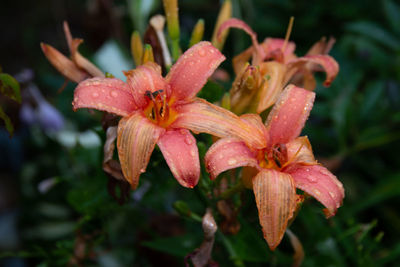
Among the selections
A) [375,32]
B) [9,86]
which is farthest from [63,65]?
[375,32]

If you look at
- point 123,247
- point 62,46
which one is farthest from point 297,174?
point 62,46

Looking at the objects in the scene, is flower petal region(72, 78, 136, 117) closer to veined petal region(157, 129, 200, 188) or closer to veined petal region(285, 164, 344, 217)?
veined petal region(157, 129, 200, 188)

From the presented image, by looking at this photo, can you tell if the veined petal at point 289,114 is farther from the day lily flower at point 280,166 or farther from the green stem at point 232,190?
the green stem at point 232,190

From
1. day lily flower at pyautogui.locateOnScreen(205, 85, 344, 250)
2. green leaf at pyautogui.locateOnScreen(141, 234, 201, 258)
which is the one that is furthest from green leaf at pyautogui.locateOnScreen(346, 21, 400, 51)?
green leaf at pyautogui.locateOnScreen(141, 234, 201, 258)

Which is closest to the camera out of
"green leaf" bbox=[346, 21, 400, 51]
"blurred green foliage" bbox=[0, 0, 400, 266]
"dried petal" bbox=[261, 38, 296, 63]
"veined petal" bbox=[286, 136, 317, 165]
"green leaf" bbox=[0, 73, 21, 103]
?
"veined petal" bbox=[286, 136, 317, 165]

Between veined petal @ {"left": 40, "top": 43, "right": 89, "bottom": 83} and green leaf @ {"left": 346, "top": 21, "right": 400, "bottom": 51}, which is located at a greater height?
veined petal @ {"left": 40, "top": 43, "right": 89, "bottom": 83}

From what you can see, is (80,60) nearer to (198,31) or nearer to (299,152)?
(198,31)

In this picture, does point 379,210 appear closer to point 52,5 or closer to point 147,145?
point 147,145

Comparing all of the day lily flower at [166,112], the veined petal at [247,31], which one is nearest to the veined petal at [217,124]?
the day lily flower at [166,112]
